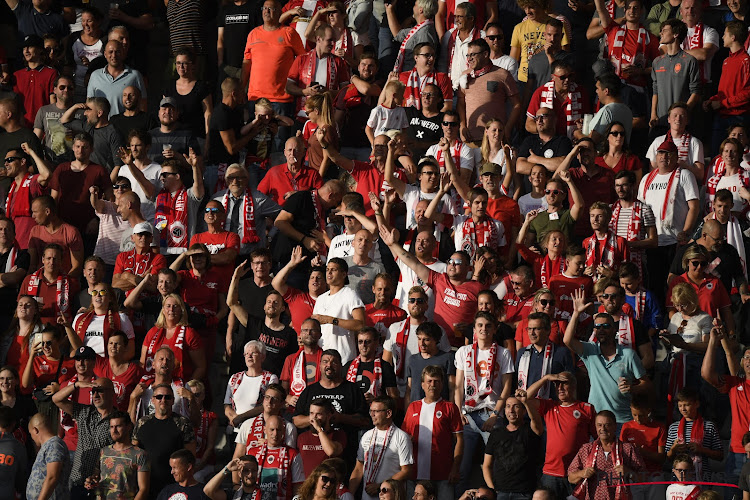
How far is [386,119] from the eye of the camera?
1558cm

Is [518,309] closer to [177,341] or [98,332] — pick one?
[177,341]

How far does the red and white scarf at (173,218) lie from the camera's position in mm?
14578

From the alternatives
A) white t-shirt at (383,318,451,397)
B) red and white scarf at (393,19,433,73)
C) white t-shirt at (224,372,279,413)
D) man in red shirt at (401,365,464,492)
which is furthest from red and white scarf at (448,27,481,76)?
man in red shirt at (401,365,464,492)

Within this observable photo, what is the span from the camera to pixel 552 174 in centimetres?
1484

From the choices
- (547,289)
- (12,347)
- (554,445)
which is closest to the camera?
(554,445)

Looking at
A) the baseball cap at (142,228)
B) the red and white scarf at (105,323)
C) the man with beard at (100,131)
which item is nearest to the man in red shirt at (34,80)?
the man with beard at (100,131)

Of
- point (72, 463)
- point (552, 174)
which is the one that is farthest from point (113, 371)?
point (552, 174)

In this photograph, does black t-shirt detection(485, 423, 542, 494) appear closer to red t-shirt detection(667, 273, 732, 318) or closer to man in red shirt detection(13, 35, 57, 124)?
red t-shirt detection(667, 273, 732, 318)

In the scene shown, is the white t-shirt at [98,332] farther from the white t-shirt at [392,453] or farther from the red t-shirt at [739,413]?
the red t-shirt at [739,413]

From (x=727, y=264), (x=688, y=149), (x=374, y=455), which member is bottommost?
(x=374, y=455)

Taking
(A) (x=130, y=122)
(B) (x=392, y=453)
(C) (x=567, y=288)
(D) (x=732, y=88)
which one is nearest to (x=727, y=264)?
(C) (x=567, y=288)

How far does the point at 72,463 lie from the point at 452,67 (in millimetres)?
6520

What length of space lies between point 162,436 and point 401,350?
6.96 feet

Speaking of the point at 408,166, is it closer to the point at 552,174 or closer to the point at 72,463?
the point at 552,174
